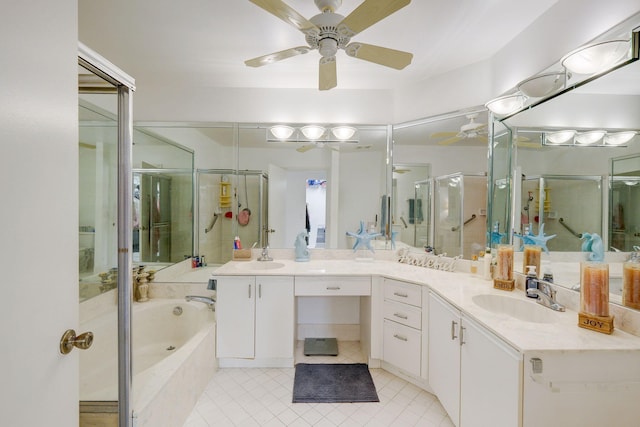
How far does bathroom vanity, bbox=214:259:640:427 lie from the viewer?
1006mm

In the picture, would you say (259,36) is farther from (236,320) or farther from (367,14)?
(236,320)

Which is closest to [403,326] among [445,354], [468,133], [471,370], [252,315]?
[445,354]

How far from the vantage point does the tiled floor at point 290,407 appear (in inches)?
67.1

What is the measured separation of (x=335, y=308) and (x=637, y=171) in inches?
93.1

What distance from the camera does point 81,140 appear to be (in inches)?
56.9

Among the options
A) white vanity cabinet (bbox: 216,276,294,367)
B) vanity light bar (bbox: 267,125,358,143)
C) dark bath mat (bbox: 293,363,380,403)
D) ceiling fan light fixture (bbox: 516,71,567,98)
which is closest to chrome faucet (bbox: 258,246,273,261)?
white vanity cabinet (bbox: 216,276,294,367)

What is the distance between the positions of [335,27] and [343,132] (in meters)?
1.32

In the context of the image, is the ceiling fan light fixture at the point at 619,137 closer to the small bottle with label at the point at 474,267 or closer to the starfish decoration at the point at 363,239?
the small bottle with label at the point at 474,267

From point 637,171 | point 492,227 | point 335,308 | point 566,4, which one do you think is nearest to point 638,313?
point 637,171

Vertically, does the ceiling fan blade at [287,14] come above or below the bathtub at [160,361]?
above

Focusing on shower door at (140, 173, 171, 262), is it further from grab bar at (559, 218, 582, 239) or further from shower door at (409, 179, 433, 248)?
grab bar at (559, 218, 582, 239)

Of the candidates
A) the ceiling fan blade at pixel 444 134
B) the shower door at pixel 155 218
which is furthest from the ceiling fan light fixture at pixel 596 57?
the shower door at pixel 155 218

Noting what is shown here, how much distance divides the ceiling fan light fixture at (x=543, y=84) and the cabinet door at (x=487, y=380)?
4.66 ft

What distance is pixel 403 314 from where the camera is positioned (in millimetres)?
2057
